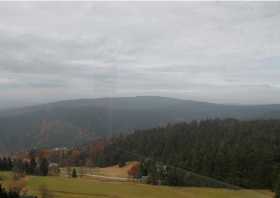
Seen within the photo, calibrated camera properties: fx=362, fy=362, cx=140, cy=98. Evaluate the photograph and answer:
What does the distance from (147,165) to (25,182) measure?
29151 millimetres

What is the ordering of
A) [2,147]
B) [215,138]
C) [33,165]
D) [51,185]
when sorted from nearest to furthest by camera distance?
[51,185] < [33,165] < [215,138] < [2,147]

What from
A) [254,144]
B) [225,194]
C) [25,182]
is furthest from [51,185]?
[254,144]

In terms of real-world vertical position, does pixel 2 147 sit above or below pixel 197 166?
below

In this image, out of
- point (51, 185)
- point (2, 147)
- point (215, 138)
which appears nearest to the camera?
point (51, 185)

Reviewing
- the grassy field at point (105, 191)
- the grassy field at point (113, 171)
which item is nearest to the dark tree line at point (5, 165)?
the grassy field at point (113, 171)

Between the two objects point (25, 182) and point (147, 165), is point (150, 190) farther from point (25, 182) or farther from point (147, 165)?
point (147, 165)

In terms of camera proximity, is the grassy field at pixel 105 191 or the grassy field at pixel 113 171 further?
the grassy field at pixel 113 171

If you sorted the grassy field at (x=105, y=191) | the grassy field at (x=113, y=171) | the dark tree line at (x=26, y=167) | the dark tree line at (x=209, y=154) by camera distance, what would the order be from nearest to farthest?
the grassy field at (x=105, y=191), the dark tree line at (x=26, y=167), the dark tree line at (x=209, y=154), the grassy field at (x=113, y=171)

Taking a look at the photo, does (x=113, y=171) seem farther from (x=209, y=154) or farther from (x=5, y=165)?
(x=5, y=165)

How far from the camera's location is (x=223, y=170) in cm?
6850

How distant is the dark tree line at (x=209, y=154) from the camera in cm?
6544

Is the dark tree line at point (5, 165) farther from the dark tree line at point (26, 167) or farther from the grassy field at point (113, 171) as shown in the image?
the grassy field at point (113, 171)

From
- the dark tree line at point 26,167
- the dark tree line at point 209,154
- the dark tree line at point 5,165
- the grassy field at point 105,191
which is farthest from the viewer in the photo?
the dark tree line at point 5,165

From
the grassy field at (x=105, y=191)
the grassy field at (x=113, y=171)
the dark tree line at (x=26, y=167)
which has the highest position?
the grassy field at (x=105, y=191)
